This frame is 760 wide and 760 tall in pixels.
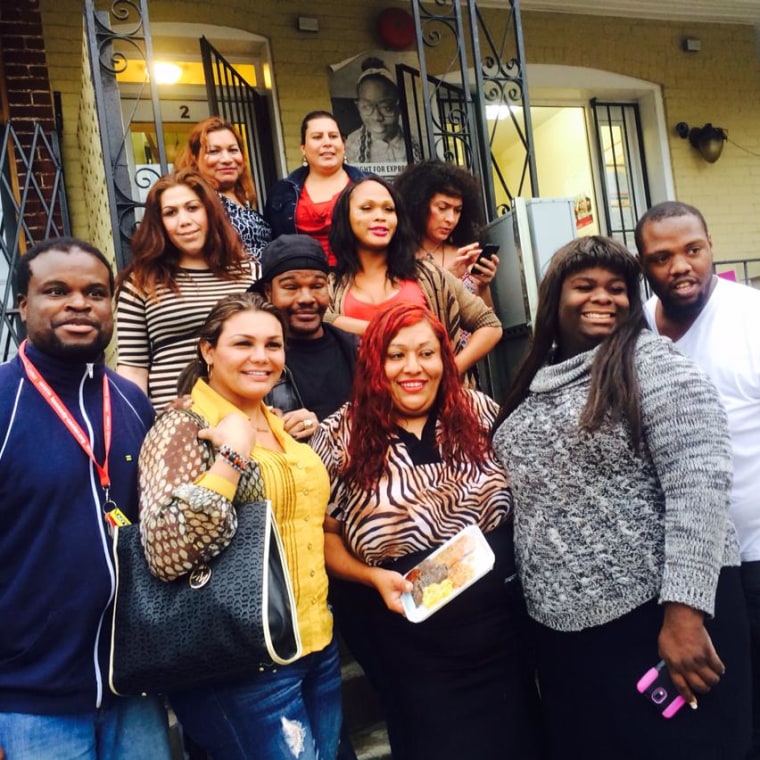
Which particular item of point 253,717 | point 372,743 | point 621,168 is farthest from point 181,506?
point 621,168

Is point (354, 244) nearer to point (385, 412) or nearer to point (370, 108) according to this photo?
point (385, 412)

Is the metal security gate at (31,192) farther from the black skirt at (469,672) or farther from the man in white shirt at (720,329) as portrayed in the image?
the man in white shirt at (720,329)

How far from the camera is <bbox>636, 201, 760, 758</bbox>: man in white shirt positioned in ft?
7.67

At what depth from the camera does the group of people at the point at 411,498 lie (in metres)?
1.81

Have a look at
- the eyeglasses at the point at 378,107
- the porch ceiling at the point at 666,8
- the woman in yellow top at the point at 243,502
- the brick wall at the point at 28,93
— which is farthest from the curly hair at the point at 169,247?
the porch ceiling at the point at 666,8

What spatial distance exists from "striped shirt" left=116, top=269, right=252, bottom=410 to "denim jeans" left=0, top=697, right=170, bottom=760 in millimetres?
1190

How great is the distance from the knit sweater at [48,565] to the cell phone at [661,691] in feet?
4.71

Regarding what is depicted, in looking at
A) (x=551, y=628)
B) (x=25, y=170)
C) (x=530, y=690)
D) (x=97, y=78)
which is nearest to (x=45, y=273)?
(x=551, y=628)

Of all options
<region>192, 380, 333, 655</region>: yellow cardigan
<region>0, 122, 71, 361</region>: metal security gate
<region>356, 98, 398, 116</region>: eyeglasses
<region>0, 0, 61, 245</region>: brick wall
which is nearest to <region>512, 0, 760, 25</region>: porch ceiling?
<region>356, 98, 398, 116</region>: eyeglasses

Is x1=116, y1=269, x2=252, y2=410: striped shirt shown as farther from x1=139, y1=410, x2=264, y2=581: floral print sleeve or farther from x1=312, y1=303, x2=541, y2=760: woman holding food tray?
x1=139, y1=410, x2=264, y2=581: floral print sleeve

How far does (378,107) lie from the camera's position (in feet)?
22.9

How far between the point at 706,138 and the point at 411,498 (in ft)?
25.5

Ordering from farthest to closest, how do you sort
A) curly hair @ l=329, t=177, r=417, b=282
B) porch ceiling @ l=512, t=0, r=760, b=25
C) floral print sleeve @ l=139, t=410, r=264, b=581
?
1. porch ceiling @ l=512, t=0, r=760, b=25
2. curly hair @ l=329, t=177, r=417, b=282
3. floral print sleeve @ l=139, t=410, r=264, b=581

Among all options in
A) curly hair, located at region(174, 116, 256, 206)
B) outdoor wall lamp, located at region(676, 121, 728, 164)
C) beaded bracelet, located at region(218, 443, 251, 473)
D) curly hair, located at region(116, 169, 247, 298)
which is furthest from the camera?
outdoor wall lamp, located at region(676, 121, 728, 164)
